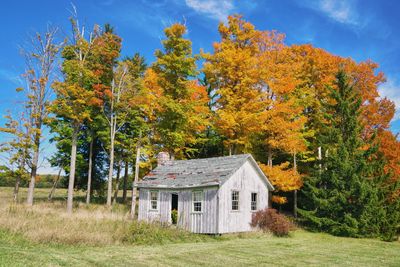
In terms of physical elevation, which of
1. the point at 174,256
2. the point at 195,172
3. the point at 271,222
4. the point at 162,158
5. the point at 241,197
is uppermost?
the point at 162,158

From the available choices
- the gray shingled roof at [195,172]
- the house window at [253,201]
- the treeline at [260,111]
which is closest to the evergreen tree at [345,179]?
the treeline at [260,111]

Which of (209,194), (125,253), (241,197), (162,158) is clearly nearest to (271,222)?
(241,197)

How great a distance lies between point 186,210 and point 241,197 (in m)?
3.56

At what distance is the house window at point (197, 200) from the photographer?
21.4m

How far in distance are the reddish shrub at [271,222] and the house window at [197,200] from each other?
3898 mm

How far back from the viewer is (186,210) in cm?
2189

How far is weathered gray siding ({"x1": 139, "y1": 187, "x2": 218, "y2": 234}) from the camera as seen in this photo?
20694 millimetres

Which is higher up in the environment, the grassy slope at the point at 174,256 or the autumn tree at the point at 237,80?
the autumn tree at the point at 237,80

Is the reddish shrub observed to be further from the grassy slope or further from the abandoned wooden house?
the grassy slope

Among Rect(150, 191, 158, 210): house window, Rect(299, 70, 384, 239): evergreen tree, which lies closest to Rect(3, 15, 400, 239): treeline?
Rect(299, 70, 384, 239): evergreen tree

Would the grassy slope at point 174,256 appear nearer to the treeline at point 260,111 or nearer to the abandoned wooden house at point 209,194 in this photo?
the abandoned wooden house at point 209,194

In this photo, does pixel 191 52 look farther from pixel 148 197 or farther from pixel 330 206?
pixel 330 206

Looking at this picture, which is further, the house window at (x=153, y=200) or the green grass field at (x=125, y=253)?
the house window at (x=153, y=200)

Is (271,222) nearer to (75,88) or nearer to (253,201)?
(253,201)
